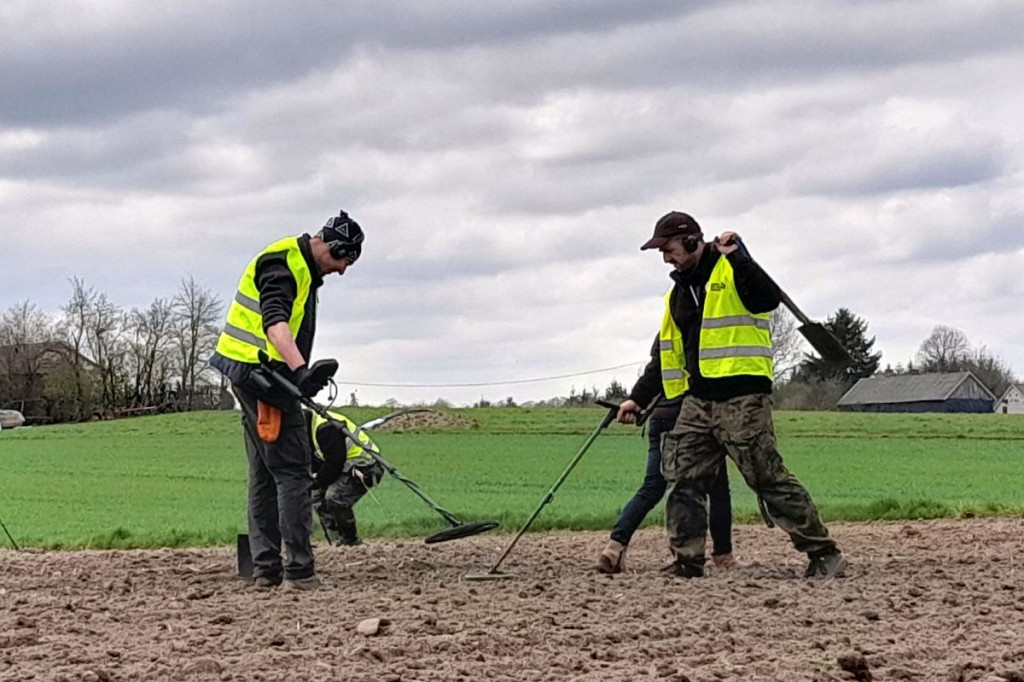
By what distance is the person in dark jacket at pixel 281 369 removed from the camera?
7.52m

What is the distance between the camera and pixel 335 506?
9961 mm

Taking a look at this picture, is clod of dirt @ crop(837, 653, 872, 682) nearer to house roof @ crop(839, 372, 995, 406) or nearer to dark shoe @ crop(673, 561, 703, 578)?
dark shoe @ crop(673, 561, 703, 578)

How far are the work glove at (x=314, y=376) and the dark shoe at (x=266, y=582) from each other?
1113 mm

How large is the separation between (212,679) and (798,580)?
3600mm

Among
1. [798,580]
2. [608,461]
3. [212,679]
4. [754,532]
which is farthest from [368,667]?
[608,461]

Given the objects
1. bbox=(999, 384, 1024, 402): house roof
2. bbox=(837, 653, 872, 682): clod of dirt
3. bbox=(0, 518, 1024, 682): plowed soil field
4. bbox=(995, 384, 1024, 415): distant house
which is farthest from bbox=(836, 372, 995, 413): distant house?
bbox=(837, 653, 872, 682): clod of dirt

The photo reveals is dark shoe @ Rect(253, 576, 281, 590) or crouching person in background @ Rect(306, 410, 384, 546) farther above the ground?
crouching person in background @ Rect(306, 410, 384, 546)

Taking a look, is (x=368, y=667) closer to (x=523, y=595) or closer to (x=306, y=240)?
(x=523, y=595)

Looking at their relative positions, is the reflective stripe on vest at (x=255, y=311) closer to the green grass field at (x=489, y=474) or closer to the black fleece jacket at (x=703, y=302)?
the black fleece jacket at (x=703, y=302)

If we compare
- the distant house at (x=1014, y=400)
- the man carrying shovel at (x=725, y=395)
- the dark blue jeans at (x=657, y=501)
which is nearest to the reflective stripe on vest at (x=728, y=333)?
the man carrying shovel at (x=725, y=395)

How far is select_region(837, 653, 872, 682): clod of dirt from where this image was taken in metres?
4.86

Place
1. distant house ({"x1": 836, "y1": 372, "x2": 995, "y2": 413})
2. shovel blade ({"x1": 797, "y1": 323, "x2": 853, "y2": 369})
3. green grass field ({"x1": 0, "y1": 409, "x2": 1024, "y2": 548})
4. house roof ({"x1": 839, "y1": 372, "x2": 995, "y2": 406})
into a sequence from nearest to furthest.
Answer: shovel blade ({"x1": 797, "y1": 323, "x2": 853, "y2": 369})
green grass field ({"x1": 0, "y1": 409, "x2": 1024, "y2": 548})
distant house ({"x1": 836, "y1": 372, "x2": 995, "y2": 413})
house roof ({"x1": 839, "y1": 372, "x2": 995, "y2": 406})

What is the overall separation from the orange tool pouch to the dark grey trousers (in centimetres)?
5

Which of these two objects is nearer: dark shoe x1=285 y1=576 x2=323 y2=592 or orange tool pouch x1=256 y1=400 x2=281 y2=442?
dark shoe x1=285 y1=576 x2=323 y2=592
